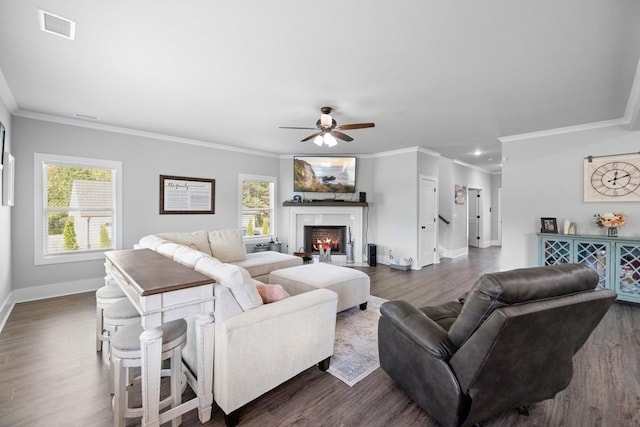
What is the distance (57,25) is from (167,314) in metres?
2.12

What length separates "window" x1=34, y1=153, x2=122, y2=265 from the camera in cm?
374

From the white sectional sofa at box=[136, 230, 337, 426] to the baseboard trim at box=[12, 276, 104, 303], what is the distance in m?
2.98

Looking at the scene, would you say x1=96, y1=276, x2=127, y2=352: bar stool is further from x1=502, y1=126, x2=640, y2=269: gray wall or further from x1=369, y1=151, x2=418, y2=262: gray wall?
x1=502, y1=126, x2=640, y2=269: gray wall

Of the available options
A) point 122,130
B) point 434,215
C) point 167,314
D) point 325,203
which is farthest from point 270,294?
point 434,215

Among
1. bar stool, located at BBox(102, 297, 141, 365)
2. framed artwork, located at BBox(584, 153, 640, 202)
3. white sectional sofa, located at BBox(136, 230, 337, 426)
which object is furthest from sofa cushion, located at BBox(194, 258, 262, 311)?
framed artwork, located at BBox(584, 153, 640, 202)

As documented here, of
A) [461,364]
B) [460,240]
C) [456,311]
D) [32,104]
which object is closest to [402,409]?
[461,364]

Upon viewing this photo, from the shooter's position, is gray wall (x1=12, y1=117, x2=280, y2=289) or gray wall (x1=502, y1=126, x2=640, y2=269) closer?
gray wall (x1=12, y1=117, x2=280, y2=289)

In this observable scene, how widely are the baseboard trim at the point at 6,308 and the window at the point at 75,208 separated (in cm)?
52

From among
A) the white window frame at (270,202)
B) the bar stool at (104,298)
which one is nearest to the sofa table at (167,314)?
the bar stool at (104,298)

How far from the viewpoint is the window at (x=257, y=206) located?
589 cm

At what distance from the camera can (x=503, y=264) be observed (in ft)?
15.9

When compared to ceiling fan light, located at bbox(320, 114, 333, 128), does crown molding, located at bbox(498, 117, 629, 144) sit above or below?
above

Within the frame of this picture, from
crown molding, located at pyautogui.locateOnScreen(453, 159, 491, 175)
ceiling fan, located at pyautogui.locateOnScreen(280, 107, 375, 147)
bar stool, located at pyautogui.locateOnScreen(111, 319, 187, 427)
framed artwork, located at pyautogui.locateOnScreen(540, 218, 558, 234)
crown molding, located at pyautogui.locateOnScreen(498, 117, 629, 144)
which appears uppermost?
crown molding, located at pyautogui.locateOnScreen(453, 159, 491, 175)

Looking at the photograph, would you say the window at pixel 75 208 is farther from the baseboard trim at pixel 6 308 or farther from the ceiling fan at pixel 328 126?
the ceiling fan at pixel 328 126
